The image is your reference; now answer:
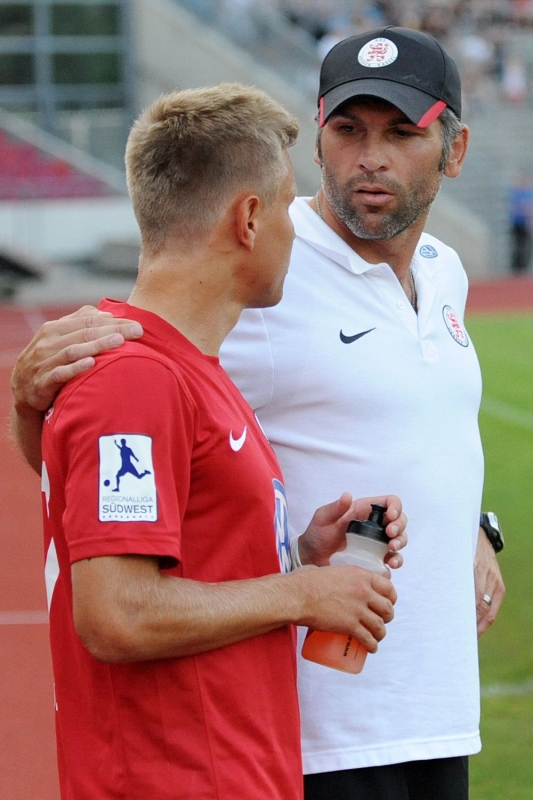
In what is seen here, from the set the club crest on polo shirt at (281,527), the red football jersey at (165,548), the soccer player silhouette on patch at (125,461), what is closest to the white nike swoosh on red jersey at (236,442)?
the red football jersey at (165,548)

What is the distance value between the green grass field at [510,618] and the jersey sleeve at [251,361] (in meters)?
2.31

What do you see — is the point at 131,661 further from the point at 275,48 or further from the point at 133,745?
the point at 275,48

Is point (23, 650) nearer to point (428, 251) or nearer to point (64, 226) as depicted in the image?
point (428, 251)

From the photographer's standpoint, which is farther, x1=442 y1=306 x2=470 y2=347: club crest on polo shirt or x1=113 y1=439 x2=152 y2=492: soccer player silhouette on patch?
x1=442 y1=306 x2=470 y2=347: club crest on polo shirt

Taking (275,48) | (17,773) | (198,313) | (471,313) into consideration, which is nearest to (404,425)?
(198,313)

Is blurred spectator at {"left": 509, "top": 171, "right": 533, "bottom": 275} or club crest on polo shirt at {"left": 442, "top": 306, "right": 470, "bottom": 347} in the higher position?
club crest on polo shirt at {"left": 442, "top": 306, "right": 470, "bottom": 347}

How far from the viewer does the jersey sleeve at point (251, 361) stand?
8.43 feet

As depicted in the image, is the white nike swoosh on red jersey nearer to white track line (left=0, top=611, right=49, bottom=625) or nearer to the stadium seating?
white track line (left=0, top=611, right=49, bottom=625)

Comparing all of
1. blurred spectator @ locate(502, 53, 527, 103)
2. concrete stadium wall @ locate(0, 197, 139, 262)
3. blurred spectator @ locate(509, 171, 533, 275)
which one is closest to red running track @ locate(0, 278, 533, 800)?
concrete stadium wall @ locate(0, 197, 139, 262)

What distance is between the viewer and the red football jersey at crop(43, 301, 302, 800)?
6.22 feet

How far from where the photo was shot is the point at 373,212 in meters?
2.80

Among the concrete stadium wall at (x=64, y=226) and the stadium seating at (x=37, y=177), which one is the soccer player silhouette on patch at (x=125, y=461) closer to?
the concrete stadium wall at (x=64, y=226)

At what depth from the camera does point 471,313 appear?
20469 millimetres

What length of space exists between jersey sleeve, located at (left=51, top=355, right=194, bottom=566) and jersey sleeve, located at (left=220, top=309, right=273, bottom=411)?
62 centimetres
